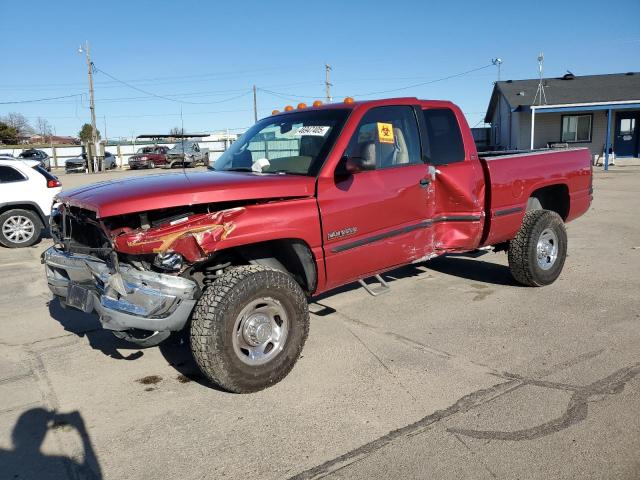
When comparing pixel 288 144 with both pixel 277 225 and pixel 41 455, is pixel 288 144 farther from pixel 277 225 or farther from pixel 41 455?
pixel 41 455

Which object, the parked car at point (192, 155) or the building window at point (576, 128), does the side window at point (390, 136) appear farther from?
the building window at point (576, 128)

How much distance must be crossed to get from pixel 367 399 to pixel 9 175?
9.17 m

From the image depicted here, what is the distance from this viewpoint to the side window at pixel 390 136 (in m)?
4.63

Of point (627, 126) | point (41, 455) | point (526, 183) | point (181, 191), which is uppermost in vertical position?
point (627, 126)

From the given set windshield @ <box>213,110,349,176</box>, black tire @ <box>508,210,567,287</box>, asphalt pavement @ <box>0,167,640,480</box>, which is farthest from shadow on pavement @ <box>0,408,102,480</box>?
black tire @ <box>508,210,567,287</box>

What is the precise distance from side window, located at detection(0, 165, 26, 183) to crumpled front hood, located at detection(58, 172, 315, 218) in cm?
695

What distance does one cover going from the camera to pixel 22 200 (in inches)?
399

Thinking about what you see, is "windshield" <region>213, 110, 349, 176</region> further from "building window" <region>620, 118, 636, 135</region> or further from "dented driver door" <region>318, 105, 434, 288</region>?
"building window" <region>620, 118, 636, 135</region>

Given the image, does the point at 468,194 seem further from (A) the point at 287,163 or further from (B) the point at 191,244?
(B) the point at 191,244

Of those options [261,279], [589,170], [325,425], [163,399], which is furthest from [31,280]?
[589,170]

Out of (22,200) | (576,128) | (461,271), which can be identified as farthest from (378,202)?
(576,128)

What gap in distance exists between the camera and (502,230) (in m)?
5.73

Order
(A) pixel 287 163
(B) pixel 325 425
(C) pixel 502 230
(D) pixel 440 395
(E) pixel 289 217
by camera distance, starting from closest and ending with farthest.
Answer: (B) pixel 325 425, (D) pixel 440 395, (E) pixel 289 217, (A) pixel 287 163, (C) pixel 502 230

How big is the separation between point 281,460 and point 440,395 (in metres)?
1.22
